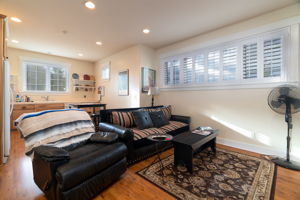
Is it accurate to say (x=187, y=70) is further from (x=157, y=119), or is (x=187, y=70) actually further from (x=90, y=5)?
(x=90, y=5)

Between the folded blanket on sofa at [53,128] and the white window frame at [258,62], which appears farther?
the white window frame at [258,62]

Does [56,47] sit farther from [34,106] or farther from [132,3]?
[132,3]

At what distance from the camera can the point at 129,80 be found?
168 inches

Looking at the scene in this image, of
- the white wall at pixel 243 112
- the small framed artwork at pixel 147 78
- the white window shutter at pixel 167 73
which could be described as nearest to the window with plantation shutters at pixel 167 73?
the white window shutter at pixel 167 73

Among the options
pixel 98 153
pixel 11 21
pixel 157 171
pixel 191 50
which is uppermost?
pixel 11 21

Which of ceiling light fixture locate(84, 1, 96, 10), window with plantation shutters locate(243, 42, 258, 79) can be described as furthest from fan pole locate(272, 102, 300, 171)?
ceiling light fixture locate(84, 1, 96, 10)

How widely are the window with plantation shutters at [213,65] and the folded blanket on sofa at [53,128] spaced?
295 cm

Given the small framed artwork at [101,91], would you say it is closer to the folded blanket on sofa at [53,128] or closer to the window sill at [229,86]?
the window sill at [229,86]

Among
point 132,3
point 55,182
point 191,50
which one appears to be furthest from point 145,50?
point 55,182

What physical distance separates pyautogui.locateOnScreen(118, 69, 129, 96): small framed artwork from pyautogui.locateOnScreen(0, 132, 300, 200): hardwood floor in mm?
2724

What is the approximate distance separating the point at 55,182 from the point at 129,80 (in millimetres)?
3349

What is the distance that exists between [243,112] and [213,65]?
128cm

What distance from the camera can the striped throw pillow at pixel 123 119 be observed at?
102 inches

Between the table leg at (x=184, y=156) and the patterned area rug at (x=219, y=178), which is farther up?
the table leg at (x=184, y=156)
